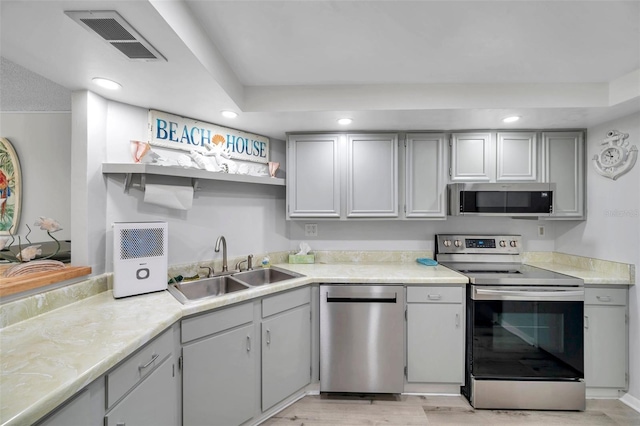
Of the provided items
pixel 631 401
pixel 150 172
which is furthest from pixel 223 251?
pixel 631 401

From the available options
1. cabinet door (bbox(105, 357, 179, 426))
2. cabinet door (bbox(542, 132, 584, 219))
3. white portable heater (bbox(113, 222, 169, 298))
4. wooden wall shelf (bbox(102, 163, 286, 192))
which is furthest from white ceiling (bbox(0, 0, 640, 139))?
cabinet door (bbox(105, 357, 179, 426))

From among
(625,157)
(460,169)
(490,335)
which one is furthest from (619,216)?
(490,335)

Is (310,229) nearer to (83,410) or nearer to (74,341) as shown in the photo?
(74,341)

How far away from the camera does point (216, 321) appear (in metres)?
1.63

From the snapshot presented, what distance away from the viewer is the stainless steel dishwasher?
2.14m

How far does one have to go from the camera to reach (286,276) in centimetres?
231

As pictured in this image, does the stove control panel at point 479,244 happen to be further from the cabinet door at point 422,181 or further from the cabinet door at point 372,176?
the cabinet door at point 372,176

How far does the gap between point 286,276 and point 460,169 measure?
1766mm

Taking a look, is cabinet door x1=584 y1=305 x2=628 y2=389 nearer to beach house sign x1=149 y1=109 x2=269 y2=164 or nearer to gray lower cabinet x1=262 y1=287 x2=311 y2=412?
gray lower cabinet x1=262 y1=287 x2=311 y2=412

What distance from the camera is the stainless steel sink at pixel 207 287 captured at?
1.93 meters

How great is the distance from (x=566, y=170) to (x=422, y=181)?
122 centimetres

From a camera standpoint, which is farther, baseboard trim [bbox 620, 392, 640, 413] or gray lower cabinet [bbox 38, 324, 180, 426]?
baseboard trim [bbox 620, 392, 640, 413]

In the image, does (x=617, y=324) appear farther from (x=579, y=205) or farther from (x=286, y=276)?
(x=286, y=276)

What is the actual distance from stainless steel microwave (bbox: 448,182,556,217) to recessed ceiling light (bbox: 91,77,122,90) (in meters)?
2.47
